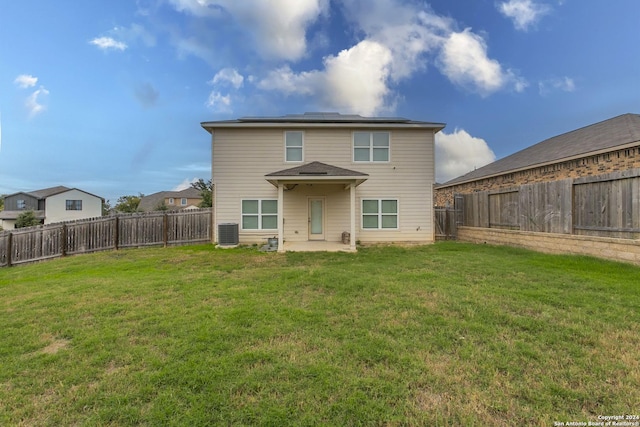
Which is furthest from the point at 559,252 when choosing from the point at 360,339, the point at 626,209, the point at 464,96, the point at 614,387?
the point at 464,96

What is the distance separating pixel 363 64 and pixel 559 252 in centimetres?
1177

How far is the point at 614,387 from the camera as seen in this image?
236 centimetres

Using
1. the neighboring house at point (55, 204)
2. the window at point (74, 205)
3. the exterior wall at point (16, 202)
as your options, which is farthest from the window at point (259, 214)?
the exterior wall at point (16, 202)

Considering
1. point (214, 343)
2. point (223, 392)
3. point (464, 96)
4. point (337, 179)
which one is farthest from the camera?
point (464, 96)

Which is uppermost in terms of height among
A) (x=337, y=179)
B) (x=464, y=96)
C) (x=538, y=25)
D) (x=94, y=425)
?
(x=538, y=25)

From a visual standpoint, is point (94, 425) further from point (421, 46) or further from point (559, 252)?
point (421, 46)

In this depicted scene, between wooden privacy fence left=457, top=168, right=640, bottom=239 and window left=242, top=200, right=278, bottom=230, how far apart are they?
9322 mm

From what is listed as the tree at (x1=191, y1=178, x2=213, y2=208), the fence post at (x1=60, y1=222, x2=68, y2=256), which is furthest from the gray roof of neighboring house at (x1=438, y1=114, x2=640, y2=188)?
the tree at (x1=191, y1=178, x2=213, y2=208)

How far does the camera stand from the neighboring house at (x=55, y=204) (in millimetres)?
39572

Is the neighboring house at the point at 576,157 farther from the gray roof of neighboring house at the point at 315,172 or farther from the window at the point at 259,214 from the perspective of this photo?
the window at the point at 259,214

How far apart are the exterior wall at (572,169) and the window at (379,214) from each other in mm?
7360

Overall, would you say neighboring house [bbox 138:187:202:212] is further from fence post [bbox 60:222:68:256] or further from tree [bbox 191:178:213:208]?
fence post [bbox 60:222:68:256]

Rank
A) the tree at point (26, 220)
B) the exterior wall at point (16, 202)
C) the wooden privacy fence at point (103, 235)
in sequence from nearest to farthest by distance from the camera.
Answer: the wooden privacy fence at point (103, 235)
the tree at point (26, 220)
the exterior wall at point (16, 202)

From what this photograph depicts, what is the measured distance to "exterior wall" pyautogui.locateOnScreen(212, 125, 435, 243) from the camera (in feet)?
40.4
